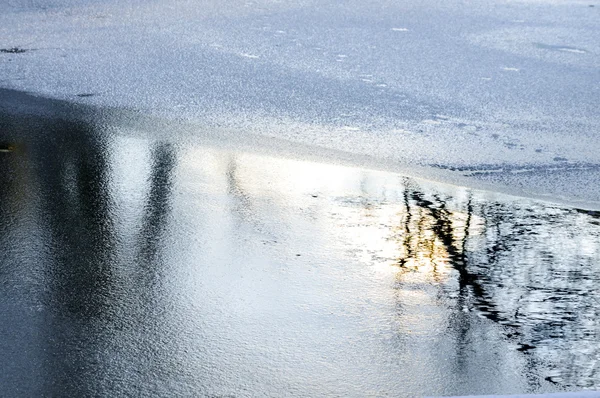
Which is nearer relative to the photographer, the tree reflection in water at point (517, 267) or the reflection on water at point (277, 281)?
the reflection on water at point (277, 281)

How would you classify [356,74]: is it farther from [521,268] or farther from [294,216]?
[521,268]

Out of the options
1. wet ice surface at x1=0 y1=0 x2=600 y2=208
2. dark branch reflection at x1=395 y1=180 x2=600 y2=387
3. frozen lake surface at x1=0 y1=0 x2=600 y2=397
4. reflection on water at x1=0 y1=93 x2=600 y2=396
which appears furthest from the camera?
wet ice surface at x1=0 y1=0 x2=600 y2=208

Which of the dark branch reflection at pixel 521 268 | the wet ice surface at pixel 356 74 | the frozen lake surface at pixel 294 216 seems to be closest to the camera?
the frozen lake surface at pixel 294 216

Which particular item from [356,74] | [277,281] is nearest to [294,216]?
[277,281]

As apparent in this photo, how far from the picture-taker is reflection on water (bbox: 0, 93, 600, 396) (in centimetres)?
375

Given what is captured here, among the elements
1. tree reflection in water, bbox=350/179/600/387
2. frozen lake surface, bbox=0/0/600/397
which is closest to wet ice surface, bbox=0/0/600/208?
frozen lake surface, bbox=0/0/600/397

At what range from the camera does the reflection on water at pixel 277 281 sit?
3754mm

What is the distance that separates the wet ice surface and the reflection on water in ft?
3.13

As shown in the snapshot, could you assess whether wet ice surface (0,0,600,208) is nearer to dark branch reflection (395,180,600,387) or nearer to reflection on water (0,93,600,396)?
dark branch reflection (395,180,600,387)

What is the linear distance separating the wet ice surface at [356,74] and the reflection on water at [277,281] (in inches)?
37.6

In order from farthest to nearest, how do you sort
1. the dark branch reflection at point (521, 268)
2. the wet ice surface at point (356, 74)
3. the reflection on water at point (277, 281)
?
the wet ice surface at point (356, 74) < the dark branch reflection at point (521, 268) < the reflection on water at point (277, 281)

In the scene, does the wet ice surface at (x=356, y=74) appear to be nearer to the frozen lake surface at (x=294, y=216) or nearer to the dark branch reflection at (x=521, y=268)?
the frozen lake surface at (x=294, y=216)

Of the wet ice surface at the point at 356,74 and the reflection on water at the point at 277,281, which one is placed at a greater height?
the wet ice surface at the point at 356,74

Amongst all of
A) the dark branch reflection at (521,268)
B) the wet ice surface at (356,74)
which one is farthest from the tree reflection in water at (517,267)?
the wet ice surface at (356,74)
